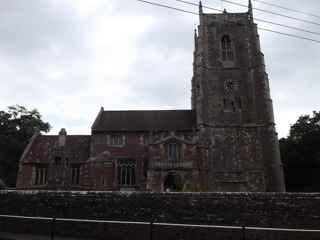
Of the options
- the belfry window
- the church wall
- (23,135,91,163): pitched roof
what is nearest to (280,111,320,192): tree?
the belfry window

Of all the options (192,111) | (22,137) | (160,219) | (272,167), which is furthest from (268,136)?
(22,137)

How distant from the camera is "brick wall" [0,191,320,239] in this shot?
15789 mm

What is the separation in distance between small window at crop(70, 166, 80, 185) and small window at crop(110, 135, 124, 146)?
5.28 m

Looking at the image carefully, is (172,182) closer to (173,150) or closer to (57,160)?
(173,150)

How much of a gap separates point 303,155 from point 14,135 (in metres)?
43.2

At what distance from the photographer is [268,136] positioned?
35.0 metres

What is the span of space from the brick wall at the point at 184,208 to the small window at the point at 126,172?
16.5 metres

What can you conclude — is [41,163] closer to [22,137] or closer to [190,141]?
[22,137]

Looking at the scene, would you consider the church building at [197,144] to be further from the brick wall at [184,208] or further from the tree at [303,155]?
the brick wall at [184,208]

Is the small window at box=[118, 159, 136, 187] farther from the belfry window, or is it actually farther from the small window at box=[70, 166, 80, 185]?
the belfry window

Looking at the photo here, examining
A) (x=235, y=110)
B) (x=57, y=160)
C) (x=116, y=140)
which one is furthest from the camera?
(x=235, y=110)

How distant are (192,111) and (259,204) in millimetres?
25305

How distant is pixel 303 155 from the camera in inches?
1686

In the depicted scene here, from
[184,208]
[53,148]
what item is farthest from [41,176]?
[184,208]
